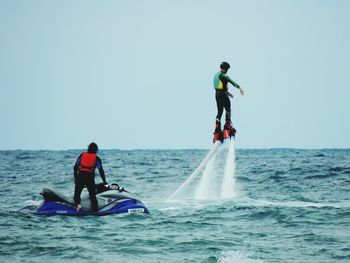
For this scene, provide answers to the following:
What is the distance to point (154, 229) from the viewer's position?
14.8 meters

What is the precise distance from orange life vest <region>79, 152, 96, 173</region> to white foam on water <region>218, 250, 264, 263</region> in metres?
5.70

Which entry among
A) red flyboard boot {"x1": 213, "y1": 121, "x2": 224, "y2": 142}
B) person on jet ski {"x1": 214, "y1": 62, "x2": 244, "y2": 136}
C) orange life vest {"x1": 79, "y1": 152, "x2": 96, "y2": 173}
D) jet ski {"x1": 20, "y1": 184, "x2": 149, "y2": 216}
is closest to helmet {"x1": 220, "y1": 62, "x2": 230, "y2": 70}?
person on jet ski {"x1": 214, "y1": 62, "x2": 244, "y2": 136}

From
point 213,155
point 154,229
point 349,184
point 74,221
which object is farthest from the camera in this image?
point 349,184

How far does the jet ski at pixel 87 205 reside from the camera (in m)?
16.8

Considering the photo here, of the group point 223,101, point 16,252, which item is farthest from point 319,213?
point 16,252

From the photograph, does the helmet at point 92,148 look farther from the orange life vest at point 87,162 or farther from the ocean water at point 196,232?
the ocean water at point 196,232

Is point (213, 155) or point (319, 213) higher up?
point (213, 155)

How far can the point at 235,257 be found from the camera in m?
11.9

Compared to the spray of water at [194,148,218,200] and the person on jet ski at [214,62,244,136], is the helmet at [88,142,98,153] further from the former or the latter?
the spray of water at [194,148,218,200]

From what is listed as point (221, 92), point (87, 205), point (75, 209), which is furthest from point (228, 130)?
point (75, 209)

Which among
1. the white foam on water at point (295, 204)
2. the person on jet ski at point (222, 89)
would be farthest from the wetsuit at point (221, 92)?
the white foam on water at point (295, 204)

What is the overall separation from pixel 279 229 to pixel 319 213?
3226 millimetres

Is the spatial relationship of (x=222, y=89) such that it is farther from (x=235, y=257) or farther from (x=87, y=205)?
(x=235, y=257)

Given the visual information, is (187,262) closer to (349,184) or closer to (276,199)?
(276,199)
